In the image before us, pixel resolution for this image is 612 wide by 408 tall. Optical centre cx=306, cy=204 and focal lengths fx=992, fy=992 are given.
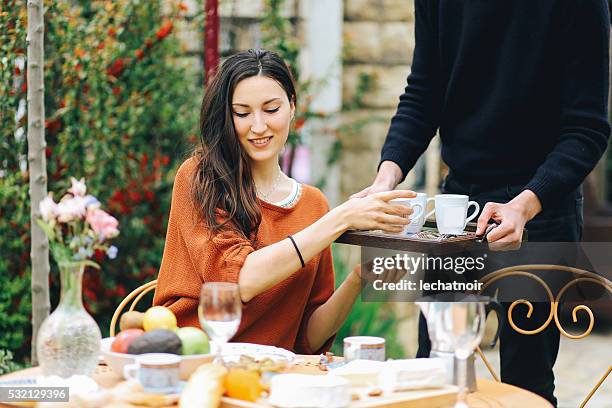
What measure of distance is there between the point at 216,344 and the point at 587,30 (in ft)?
4.37

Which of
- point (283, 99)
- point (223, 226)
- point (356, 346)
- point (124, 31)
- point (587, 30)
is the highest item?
point (124, 31)

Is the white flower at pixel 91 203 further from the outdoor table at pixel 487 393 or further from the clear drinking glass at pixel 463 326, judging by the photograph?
the clear drinking glass at pixel 463 326

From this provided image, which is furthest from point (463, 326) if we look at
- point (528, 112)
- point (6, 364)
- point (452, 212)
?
point (6, 364)

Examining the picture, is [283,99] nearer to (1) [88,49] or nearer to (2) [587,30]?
(2) [587,30]

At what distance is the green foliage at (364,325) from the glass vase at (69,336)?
2.69 meters

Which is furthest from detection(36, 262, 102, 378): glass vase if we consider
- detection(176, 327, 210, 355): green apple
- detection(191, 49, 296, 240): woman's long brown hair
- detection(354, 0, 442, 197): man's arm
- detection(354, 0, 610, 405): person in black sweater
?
detection(354, 0, 442, 197): man's arm

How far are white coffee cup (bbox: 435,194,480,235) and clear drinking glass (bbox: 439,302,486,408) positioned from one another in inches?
20.2

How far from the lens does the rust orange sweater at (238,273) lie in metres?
2.55

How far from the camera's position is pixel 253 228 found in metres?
2.68

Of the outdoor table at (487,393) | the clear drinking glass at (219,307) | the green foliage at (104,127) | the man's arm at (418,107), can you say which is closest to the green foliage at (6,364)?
the green foliage at (104,127)

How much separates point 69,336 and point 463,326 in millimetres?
773

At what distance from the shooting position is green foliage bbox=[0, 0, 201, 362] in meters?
3.90

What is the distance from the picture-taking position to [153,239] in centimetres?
466

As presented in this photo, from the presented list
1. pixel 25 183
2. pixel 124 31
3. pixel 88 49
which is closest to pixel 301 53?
pixel 124 31
